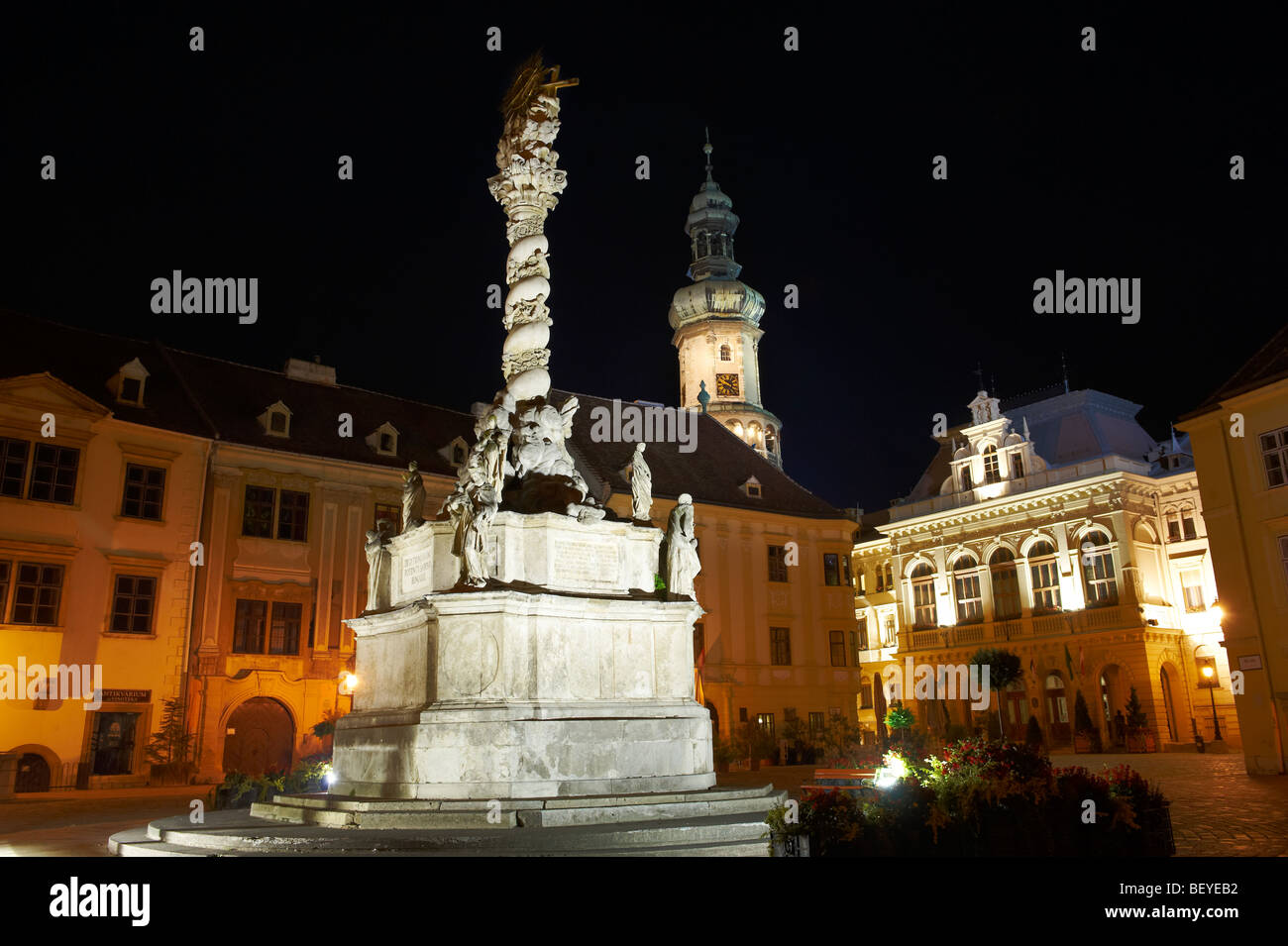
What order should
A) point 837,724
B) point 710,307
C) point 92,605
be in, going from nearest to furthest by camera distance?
point 92,605 < point 837,724 < point 710,307

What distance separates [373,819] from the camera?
31.7 feet

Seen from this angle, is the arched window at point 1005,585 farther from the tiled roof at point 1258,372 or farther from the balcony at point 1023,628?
the tiled roof at point 1258,372

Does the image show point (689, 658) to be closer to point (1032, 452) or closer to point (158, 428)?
point (158, 428)

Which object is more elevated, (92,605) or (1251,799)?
(92,605)

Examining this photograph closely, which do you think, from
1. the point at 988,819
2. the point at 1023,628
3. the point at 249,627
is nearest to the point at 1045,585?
the point at 1023,628

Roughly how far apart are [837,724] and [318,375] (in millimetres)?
23020

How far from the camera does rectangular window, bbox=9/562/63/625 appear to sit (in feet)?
82.3

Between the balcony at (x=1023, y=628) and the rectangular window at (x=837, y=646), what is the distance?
31.0 ft

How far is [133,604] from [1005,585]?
3587cm

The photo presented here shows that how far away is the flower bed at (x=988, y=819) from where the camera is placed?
740cm

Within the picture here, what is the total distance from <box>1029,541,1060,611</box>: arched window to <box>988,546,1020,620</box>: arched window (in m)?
0.83

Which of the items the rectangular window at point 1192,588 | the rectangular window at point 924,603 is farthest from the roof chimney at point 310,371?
the rectangular window at point 1192,588

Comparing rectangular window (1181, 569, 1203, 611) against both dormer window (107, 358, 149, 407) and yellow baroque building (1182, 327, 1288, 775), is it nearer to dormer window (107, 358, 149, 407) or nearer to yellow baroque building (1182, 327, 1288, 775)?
yellow baroque building (1182, 327, 1288, 775)

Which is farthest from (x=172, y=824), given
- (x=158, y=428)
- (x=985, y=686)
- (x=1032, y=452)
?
(x=1032, y=452)
